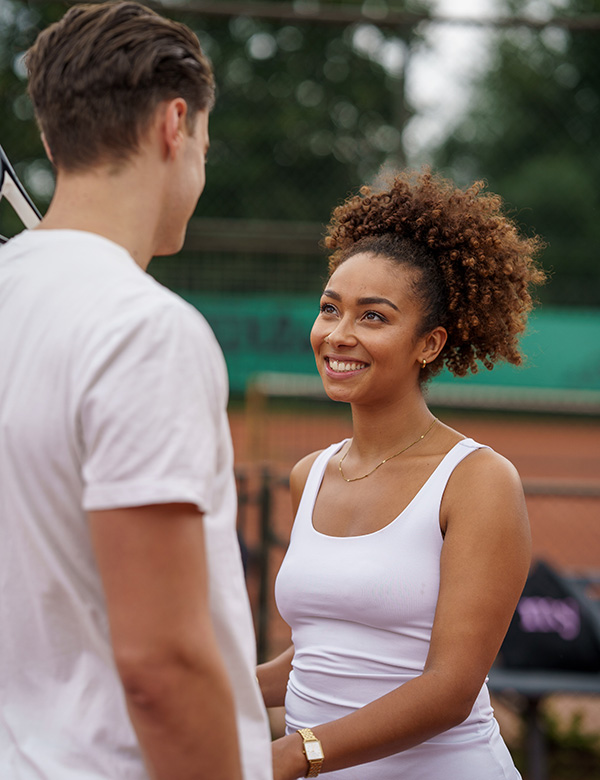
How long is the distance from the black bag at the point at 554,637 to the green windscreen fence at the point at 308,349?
13.5 ft

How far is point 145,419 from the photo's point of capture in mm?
1025

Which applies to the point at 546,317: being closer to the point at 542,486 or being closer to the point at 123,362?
the point at 542,486

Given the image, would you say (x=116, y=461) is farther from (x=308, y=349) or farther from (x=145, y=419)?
(x=308, y=349)

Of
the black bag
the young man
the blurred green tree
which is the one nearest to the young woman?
the young man

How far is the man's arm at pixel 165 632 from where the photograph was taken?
1.03 metres

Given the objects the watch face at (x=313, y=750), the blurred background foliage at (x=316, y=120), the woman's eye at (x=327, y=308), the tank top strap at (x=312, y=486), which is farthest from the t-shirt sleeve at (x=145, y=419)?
the blurred background foliage at (x=316, y=120)

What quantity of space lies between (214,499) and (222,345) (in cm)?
691

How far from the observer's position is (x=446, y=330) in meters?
2.11

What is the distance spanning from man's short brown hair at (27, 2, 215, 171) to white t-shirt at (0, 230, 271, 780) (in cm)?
13

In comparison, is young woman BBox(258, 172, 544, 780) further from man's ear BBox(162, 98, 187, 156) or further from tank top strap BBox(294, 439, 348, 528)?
man's ear BBox(162, 98, 187, 156)

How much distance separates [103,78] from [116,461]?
1.63 feet

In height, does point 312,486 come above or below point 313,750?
above

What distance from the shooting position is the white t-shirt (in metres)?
1.03

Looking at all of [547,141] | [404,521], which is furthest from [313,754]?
[547,141]
